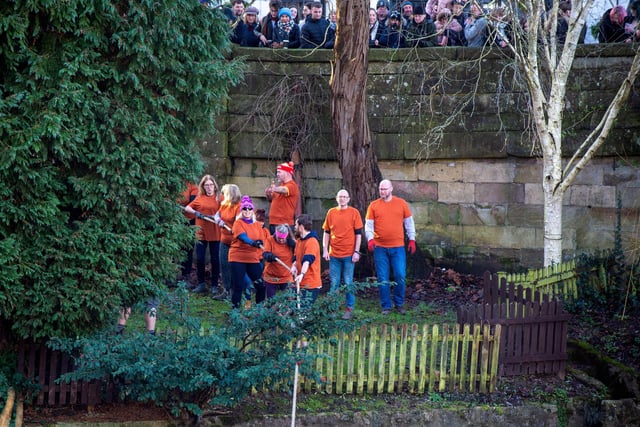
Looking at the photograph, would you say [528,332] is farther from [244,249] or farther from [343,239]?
[244,249]

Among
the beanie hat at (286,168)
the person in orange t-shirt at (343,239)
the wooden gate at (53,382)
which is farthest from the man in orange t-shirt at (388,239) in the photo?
the wooden gate at (53,382)

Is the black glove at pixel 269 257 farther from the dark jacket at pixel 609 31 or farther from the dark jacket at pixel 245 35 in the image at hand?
the dark jacket at pixel 609 31

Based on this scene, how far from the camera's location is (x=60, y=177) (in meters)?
8.20

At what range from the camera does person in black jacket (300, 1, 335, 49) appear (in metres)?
14.6

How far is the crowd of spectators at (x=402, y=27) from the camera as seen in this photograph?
44.3ft

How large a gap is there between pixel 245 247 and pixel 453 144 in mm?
4374

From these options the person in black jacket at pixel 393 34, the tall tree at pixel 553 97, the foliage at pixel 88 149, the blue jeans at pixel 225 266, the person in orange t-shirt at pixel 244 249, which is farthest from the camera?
the person in black jacket at pixel 393 34

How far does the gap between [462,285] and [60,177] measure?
7.15 meters

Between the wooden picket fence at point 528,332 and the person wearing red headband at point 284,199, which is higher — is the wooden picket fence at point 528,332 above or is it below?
below

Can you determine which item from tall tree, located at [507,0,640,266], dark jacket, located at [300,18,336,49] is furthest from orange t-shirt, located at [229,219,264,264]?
dark jacket, located at [300,18,336,49]

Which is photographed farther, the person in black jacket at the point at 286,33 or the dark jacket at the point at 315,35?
the person in black jacket at the point at 286,33

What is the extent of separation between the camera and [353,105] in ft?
44.3

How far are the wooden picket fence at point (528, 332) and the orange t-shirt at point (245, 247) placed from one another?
2.86 m

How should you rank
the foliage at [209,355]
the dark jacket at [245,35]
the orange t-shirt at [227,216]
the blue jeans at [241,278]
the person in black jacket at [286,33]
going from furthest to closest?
the dark jacket at [245,35]
the person in black jacket at [286,33]
the orange t-shirt at [227,216]
the blue jeans at [241,278]
the foliage at [209,355]
